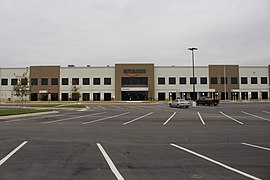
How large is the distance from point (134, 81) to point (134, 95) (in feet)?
12.4

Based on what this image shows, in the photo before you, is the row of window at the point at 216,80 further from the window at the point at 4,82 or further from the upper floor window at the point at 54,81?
the window at the point at 4,82

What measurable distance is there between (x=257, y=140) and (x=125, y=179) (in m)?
7.03

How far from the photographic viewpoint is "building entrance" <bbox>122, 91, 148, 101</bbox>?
71812 millimetres

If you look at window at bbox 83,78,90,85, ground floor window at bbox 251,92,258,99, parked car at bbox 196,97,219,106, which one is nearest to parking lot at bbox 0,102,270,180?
parked car at bbox 196,97,219,106

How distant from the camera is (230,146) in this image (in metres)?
9.16

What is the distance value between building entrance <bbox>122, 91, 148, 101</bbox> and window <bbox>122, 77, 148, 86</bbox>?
7.56 feet

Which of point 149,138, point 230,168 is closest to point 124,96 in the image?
point 149,138

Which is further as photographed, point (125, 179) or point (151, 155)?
point (151, 155)

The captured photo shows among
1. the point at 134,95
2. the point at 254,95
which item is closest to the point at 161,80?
the point at 134,95

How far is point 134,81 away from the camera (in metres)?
71.4

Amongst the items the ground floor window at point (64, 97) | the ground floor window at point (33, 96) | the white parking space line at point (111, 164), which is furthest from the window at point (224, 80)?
the white parking space line at point (111, 164)

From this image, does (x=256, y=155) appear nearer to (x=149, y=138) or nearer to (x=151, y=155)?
(x=151, y=155)

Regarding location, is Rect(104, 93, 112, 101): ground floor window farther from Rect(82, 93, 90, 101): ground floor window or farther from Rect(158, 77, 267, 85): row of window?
Rect(158, 77, 267, 85): row of window

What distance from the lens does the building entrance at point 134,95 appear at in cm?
7181
